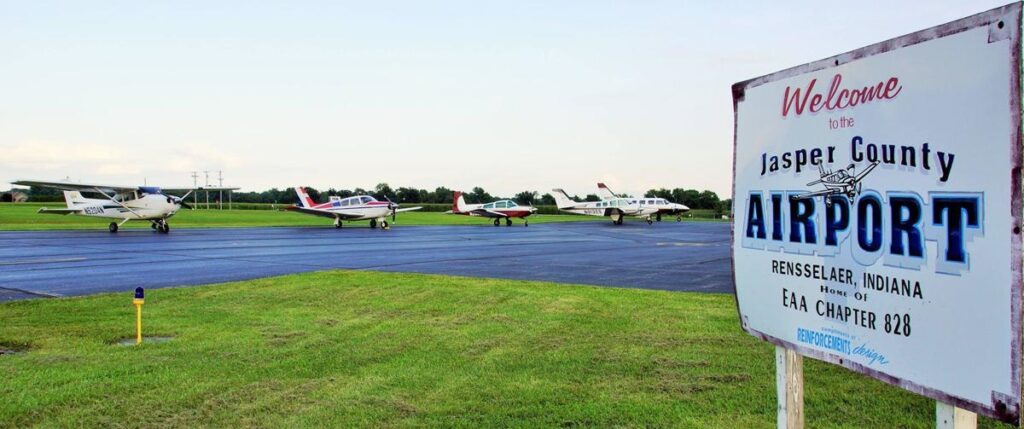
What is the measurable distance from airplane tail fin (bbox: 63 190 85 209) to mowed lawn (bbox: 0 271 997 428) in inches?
1357

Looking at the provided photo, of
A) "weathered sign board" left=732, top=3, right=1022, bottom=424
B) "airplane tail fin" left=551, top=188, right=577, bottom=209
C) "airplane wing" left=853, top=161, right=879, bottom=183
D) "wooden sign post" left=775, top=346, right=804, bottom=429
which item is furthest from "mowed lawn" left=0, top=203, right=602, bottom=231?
"airplane wing" left=853, top=161, right=879, bottom=183

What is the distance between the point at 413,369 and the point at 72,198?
4192 centimetres

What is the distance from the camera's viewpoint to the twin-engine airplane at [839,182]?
2.91 m

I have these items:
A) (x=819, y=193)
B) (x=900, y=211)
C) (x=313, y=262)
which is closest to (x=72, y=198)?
(x=313, y=262)

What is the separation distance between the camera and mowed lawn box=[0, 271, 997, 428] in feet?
16.8

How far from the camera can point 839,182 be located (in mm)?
3002

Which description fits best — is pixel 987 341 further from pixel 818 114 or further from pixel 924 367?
pixel 818 114

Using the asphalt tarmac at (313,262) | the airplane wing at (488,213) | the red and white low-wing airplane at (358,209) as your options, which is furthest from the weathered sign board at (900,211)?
the airplane wing at (488,213)

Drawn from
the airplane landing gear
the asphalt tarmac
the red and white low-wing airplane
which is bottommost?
the asphalt tarmac

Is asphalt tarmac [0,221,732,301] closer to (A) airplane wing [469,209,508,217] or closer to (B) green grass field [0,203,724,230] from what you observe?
(B) green grass field [0,203,724,230]

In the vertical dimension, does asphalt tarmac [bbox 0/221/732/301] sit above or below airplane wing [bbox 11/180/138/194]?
below

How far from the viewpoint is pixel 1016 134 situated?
226 centimetres

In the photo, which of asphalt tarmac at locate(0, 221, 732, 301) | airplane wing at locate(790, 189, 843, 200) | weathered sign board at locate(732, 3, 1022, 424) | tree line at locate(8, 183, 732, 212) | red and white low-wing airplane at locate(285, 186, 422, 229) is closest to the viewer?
weathered sign board at locate(732, 3, 1022, 424)

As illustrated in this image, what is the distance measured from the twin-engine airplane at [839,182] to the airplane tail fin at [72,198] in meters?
45.1
